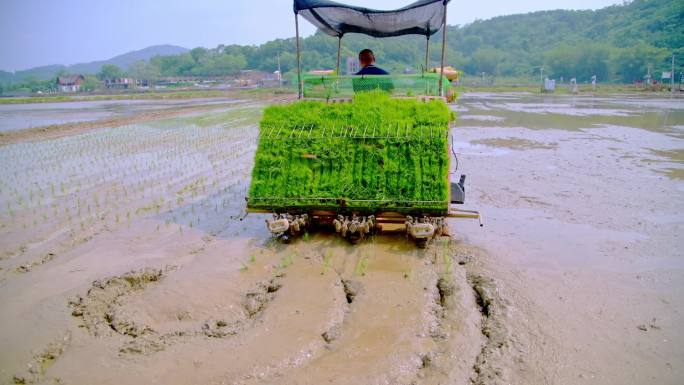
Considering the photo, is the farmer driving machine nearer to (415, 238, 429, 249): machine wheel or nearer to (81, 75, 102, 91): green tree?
(415, 238, 429, 249): machine wheel

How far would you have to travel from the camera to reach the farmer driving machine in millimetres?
5941

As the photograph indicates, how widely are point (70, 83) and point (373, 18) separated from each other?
119 metres

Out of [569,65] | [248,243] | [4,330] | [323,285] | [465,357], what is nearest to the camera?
[465,357]

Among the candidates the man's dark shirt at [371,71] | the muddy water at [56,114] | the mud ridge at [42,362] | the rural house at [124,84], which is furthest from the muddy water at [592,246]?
the rural house at [124,84]

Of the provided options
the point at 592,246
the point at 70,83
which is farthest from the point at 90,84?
the point at 592,246

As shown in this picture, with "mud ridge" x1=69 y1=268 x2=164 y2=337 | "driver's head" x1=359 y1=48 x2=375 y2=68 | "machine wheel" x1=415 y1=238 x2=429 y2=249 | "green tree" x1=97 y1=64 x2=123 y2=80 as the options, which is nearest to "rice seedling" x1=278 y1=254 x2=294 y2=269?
"mud ridge" x1=69 y1=268 x2=164 y2=337

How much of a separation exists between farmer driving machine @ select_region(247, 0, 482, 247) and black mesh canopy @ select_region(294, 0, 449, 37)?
49 millimetres

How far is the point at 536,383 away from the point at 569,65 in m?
104

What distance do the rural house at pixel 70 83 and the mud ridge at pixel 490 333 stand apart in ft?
379

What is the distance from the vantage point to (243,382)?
3428 millimetres

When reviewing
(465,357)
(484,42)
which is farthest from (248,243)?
(484,42)

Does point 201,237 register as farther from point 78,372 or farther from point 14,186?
point 14,186

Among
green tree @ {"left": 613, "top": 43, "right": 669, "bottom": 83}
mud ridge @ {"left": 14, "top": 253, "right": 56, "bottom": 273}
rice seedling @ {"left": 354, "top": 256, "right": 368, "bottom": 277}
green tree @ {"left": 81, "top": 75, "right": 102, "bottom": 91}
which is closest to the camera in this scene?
rice seedling @ {"left": 354, "top": 256, "right": 368, "bottom": 277}

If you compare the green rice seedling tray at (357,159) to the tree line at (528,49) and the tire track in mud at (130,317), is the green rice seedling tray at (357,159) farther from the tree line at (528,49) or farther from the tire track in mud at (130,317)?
the tree line at (528,49)
